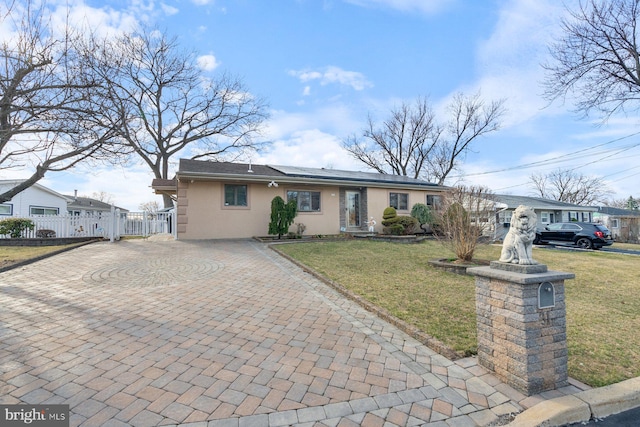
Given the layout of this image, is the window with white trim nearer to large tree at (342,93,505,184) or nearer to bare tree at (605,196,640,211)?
large tree at (342,93,505,184)

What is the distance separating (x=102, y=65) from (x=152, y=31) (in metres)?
16.3

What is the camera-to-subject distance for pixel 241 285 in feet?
17.9

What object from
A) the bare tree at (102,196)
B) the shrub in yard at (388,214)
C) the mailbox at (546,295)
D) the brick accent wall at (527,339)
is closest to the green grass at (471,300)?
the brick accent wall at (527,339)

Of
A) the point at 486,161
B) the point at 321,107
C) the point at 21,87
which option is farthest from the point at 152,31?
the point at 486,161

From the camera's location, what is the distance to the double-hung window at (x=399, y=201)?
16.4m

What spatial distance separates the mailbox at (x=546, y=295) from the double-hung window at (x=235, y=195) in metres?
11.9

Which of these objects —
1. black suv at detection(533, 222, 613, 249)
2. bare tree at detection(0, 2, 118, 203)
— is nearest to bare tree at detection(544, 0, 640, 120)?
black suv at detection(533, 222, 613, 249)

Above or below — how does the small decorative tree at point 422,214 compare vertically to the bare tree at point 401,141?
below

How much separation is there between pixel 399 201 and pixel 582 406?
14.9 meters

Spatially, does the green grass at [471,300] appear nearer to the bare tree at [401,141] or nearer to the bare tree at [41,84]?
the bare tree at [41,84]

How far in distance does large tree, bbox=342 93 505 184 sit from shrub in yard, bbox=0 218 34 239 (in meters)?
27.5

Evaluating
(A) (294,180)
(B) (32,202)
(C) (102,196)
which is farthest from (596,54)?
(C) (102,196)

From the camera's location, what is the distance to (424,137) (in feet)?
103

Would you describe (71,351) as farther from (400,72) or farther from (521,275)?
(400,72)
